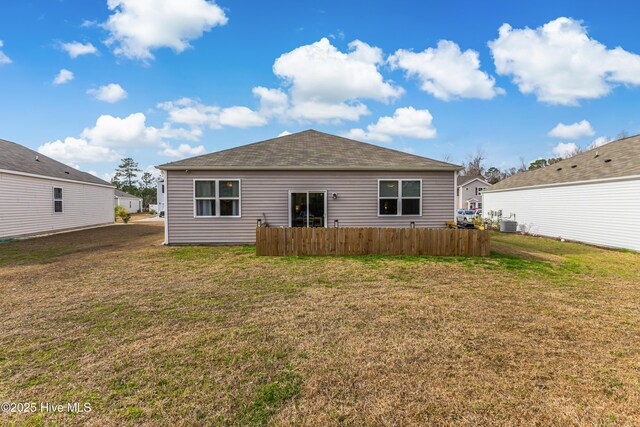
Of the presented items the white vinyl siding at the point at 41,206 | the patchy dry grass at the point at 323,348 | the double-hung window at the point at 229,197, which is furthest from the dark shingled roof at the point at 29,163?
the patchy dry grass at the point at 323,348

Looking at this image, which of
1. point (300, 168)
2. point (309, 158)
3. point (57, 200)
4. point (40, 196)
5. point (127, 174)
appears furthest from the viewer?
point (127, 174)

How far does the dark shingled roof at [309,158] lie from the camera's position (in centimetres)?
1075

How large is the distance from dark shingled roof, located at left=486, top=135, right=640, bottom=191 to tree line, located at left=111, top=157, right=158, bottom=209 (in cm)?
5744

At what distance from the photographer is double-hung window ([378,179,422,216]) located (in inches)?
436

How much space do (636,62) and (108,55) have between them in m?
30.7

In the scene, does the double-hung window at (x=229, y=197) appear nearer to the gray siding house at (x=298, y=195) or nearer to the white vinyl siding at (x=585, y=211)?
the gray siding house at (x=298, y=195)

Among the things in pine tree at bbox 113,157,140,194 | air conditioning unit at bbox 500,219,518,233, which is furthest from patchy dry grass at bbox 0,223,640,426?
pine tree at bbox 113,157,140,194

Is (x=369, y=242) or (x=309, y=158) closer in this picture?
(x=369, y=242)

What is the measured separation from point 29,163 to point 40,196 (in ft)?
7.01

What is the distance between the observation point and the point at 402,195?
437 inches

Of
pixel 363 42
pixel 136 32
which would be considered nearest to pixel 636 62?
pixel 363 42

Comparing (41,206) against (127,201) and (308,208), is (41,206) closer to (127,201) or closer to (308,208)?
(308,208)

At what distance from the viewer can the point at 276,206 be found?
36.2ft

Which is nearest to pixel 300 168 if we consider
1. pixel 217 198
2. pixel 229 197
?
pixel 229 197
